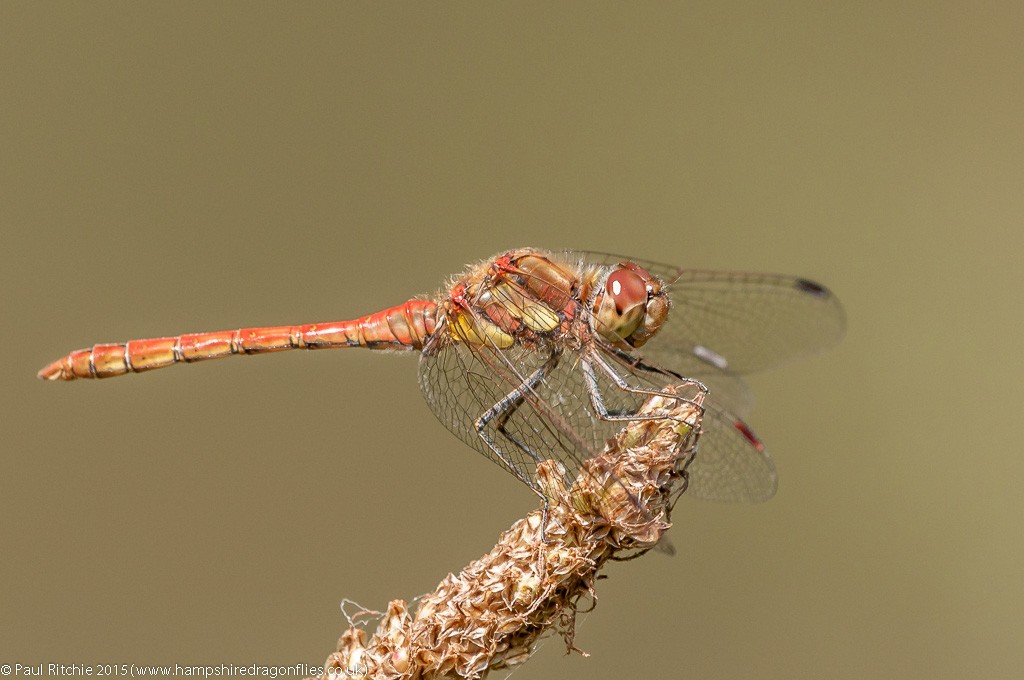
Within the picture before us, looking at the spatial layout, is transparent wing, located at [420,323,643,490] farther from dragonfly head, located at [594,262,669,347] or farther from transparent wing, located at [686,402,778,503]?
transparent wing, located at [686,402,778,503]

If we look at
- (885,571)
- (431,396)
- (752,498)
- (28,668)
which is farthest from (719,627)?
(28,668)

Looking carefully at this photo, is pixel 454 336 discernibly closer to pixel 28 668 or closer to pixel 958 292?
pixel 28 668

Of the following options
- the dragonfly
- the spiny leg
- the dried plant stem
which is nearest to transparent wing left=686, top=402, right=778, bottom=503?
the dragonfly

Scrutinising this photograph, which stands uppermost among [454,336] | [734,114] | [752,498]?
[734,114]

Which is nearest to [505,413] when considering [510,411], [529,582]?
[510,411]

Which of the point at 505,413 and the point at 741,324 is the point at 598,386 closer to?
the point at 505,413

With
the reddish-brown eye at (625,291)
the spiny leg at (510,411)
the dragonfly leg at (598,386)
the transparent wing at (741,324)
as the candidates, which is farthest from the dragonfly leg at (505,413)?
the transparent wing at (741,324)
